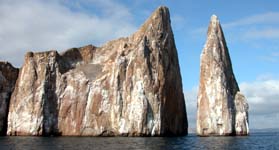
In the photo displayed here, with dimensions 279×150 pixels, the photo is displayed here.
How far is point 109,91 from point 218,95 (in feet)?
73.2

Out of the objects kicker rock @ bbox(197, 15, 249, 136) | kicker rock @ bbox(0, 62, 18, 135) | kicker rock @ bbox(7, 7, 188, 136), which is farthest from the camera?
kicker rock @ bbox(0, 62, 18, 135)

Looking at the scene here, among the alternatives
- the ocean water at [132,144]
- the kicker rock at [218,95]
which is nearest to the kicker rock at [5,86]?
the ocean water at [132,144]

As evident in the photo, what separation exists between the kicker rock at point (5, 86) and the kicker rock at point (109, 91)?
162 inches

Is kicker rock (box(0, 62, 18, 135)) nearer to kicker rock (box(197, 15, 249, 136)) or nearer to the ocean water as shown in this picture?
the ocean water

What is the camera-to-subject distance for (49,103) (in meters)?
95.8

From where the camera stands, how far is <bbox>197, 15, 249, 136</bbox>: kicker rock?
8738 centimetres

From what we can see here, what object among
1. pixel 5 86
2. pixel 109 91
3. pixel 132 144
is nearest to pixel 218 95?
pixel 109 91

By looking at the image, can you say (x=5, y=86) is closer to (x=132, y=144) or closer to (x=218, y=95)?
(x=218, y=95)

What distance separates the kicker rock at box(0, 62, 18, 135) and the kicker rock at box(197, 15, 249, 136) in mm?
43973

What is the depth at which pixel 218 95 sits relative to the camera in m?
88.6

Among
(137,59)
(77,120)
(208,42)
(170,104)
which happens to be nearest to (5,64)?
(77,120)

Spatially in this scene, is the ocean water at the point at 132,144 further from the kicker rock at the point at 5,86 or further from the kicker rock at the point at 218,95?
the kicker rock at the point at 5,86

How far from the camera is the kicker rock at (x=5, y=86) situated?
10069 centimetres

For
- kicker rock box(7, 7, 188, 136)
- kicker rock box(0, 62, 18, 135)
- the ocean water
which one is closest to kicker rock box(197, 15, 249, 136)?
kicker rock box(7, 7, 188, 136)
